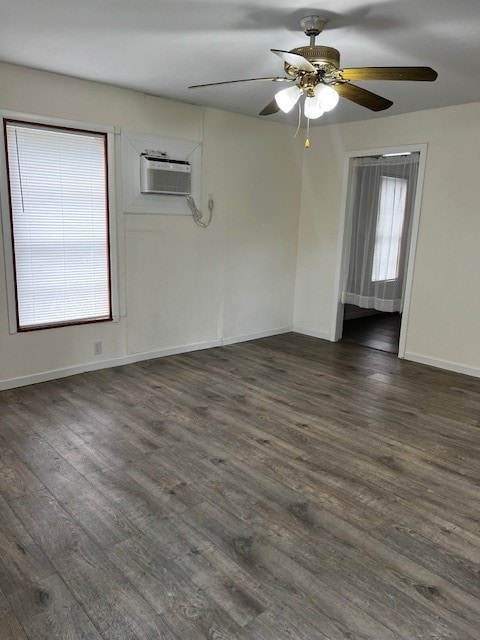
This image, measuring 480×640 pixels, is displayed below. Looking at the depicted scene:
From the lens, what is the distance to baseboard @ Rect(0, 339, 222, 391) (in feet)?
12.8

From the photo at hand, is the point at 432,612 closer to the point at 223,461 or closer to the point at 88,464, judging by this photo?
the point at 223,461

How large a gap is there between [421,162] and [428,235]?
0.74 meters

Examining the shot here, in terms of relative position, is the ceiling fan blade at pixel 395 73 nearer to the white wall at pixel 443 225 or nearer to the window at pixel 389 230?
the white wall at pixel 443 225

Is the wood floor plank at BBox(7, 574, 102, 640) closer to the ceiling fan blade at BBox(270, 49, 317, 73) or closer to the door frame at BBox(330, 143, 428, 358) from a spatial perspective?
the ceiling fan blade at BBox(270, 49, 317, 73)

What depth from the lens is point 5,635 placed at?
63.3 inches

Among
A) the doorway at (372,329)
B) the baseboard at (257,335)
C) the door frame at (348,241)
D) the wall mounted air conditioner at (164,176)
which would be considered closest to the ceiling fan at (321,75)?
the wall mounted air conditioner at (164,176)

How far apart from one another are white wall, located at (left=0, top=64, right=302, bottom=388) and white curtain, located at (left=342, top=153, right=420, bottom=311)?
2.59 feet

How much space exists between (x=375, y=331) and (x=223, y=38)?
441 centimetres

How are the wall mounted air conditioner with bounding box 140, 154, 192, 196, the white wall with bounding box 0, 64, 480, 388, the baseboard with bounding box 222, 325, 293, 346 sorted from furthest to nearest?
the baseboard with bounding box 222, 325, 293, 346 < the wall mounted air conditioner with bounding box 140, 154, 192, 196 < the white wall with bounding box 0, 64, 480, 388

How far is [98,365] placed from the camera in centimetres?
438

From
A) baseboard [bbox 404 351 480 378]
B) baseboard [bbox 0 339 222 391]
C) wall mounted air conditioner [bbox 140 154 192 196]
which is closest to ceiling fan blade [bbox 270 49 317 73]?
wall mounted air conditioner [bbox 140 154 192 196]

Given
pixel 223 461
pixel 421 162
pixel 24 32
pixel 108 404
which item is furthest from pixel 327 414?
pixel 24 32

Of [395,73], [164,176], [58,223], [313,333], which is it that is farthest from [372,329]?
[395,73]

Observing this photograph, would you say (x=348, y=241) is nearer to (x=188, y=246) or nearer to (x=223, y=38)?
(x=188, y=246)
